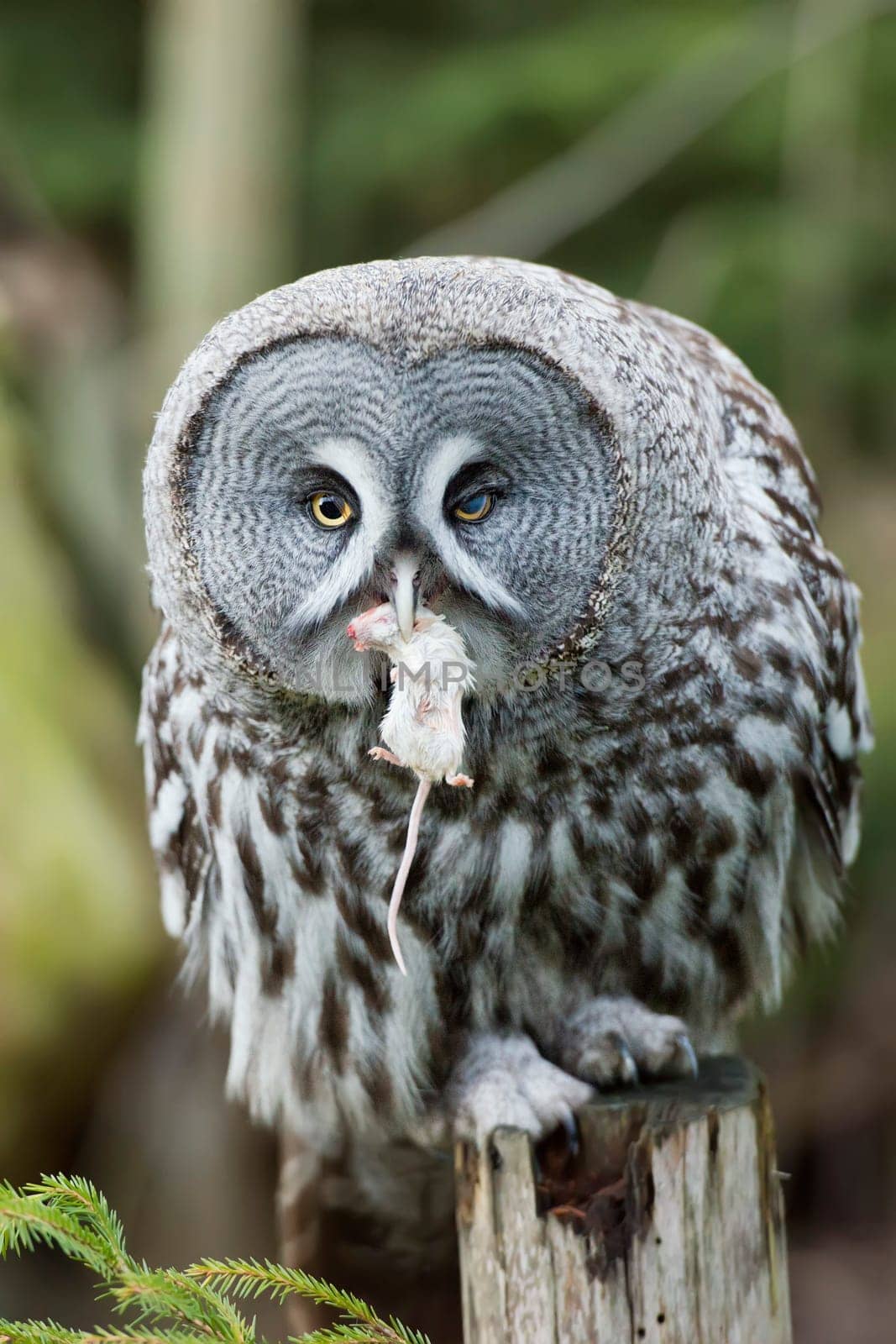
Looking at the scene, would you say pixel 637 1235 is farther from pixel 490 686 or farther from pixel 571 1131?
pixel 490 686

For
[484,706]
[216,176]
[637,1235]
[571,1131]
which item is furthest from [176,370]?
[637,1235]

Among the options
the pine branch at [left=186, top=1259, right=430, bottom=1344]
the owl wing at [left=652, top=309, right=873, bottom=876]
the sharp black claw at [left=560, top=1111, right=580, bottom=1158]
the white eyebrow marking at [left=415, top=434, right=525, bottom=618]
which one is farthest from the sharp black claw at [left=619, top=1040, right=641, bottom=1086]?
the white eyebrow marking at [left=415, top=434, right=525, bottom=618]

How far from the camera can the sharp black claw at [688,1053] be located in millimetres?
2074

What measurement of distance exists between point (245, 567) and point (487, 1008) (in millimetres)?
802

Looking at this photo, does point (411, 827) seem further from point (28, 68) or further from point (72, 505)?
point (28, 68)

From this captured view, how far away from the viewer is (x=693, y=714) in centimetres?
199

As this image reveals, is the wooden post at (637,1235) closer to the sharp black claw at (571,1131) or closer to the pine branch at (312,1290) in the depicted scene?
the sharp black claw at (571,1131)

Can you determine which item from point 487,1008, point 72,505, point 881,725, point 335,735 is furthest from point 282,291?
point 72,505

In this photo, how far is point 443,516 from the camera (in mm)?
1698

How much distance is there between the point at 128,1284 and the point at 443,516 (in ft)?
2.77

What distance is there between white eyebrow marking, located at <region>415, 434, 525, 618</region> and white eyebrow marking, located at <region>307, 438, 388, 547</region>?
44mm

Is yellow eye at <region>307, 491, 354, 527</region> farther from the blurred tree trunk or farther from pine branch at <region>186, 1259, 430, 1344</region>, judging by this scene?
the blurred tree trunk

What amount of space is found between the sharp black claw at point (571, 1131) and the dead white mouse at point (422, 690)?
0.37 metres

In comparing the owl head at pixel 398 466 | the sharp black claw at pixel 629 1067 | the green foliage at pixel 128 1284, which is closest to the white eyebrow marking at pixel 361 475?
the owl head at pixel 398 466
